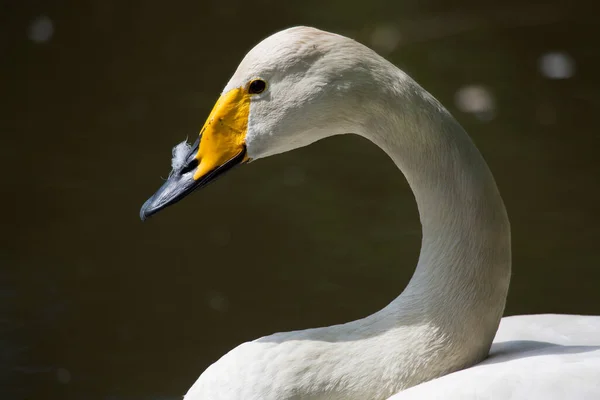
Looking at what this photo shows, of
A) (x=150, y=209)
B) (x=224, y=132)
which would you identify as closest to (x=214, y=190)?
(x=150, y=209)

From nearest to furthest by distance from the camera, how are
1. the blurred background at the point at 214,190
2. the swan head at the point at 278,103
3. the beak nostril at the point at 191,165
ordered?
1. the swan head at the point at 278,103
2. the beak nostril at the point at 191,165
3. the blurred background at the point at 214,190

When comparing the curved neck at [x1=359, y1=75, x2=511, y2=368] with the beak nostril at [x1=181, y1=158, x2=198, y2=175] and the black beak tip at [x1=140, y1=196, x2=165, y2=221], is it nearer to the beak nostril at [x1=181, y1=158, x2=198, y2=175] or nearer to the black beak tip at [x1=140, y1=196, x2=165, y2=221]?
the beak nostril at [x1=181, y1=158, x2=198, y2=175]

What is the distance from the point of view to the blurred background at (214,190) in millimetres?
4480

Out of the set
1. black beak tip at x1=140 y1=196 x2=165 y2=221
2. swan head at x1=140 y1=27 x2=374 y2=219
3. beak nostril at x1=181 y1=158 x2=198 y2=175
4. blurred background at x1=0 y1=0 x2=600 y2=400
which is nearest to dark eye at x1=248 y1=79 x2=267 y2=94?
swan head at x1=140 y1=27 x2=374 y2=219

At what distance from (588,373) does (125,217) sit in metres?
3.10

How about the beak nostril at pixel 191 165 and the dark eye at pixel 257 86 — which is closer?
the dark eye at pixel 257 86

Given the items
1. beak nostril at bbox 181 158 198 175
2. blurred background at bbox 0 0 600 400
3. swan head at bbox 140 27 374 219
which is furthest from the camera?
blurred background at bbox 0 0 600 400

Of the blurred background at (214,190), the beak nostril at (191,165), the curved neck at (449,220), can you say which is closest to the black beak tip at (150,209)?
the beak nostril at (191,165)

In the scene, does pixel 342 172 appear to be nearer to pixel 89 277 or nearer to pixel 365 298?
pixel 365 298

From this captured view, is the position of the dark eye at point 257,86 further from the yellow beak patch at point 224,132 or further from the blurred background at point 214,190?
the blurred background at point 214,190

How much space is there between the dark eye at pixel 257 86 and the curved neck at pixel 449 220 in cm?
29

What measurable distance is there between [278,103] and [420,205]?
1.65 feet

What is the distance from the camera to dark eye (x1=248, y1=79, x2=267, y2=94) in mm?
2826

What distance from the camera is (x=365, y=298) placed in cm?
467
